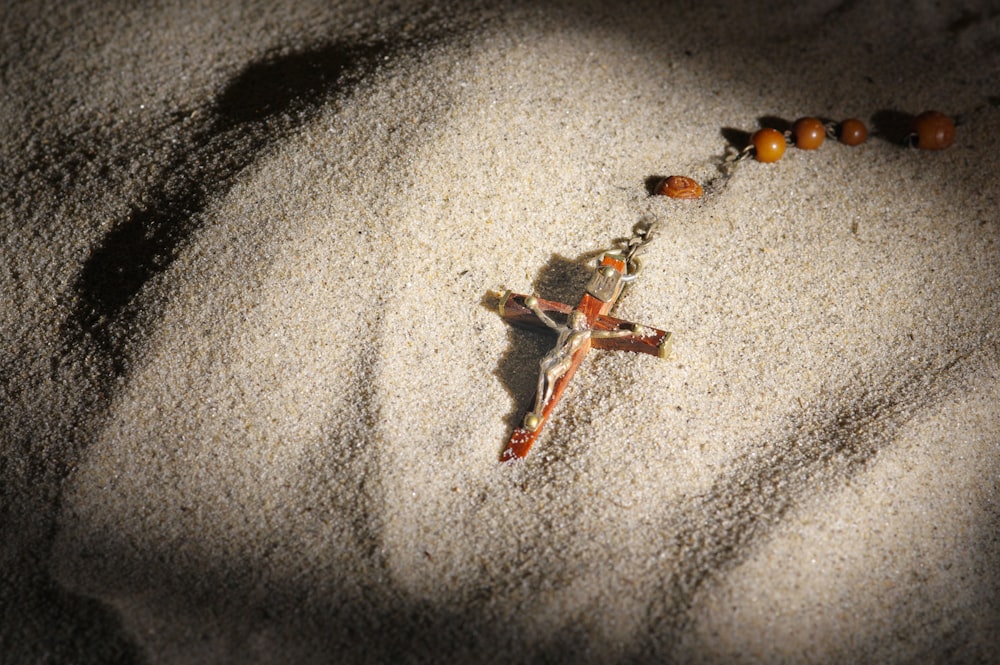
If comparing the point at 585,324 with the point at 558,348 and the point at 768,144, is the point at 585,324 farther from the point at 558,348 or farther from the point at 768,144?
the point at 768,144

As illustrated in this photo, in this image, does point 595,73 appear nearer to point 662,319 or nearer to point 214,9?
Result: point 662,319

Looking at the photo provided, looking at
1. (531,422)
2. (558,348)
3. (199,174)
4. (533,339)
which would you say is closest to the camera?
(531,422)

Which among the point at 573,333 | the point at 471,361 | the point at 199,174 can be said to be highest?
the point at 199,174

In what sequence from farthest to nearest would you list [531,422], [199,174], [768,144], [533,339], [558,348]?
[768,144] → [199,174] → [533,339] → [558,348] → [531,422]

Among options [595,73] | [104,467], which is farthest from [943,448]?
[104,467]

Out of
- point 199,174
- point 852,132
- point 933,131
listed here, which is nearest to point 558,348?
point 199,174

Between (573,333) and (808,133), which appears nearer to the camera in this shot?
(573,333)

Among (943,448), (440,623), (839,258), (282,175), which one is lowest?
(440,623)
